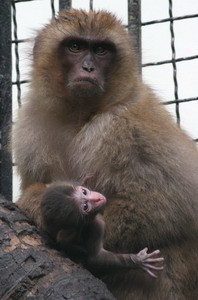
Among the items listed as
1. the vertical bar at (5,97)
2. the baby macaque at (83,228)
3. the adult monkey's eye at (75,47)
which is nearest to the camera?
the baby macaque at (83,228)

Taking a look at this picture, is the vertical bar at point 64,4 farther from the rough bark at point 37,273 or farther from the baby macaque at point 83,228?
the rough bark at point 37,273

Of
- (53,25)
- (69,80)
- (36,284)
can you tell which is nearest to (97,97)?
(69,80)

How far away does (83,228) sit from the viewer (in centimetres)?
466

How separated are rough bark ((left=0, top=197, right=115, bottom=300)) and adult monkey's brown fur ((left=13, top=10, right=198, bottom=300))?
0.67 metres

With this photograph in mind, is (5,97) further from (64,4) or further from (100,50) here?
(64,4)

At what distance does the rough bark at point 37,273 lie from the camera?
3895 millimetres

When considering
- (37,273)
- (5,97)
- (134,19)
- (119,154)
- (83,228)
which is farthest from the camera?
(134,19)

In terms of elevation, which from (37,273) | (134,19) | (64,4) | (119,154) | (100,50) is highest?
(64,4)

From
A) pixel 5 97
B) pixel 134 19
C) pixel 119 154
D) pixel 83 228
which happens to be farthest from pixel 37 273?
pixel 134 19

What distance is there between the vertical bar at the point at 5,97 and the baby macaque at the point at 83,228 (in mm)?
1301

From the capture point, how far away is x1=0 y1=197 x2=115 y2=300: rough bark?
3.89m

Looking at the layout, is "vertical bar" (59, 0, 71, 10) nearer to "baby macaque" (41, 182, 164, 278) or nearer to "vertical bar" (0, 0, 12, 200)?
"vertical bar" (0, 0, 12, 200)

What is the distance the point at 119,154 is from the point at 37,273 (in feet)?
4.34

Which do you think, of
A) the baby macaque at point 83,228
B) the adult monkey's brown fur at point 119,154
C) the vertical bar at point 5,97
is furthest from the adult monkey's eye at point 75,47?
the baby macaque at point 83,228
